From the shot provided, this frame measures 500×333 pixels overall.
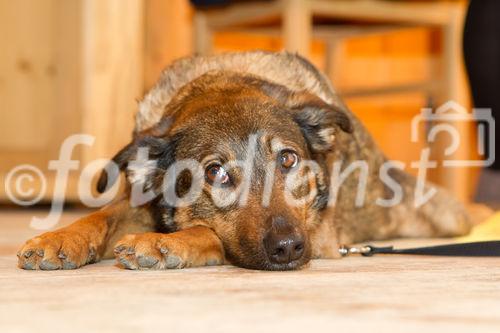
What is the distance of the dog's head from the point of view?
1929 millimetres

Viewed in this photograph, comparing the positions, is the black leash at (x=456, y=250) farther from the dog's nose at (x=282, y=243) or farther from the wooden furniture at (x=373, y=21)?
the wooden furniture at (x=373, y=21)

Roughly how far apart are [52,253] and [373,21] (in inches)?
116

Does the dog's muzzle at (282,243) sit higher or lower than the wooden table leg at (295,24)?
lower

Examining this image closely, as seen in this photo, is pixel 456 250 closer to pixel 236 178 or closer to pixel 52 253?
pixel 236 178

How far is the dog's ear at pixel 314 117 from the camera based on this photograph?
7.44 feet

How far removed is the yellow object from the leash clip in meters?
0.72

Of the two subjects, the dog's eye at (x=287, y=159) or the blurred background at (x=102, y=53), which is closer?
the dog's eye at (x=287, y=159)

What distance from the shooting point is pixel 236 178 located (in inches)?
82.0

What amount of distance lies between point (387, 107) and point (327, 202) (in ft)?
12.2

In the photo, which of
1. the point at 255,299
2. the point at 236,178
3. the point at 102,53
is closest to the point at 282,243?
the point at 236,178

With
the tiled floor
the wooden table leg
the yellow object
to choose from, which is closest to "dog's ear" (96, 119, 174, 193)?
the tiled floor

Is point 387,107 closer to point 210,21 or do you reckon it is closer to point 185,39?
point 185,39

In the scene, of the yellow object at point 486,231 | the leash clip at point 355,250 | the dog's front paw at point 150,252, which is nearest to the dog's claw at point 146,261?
the dog's front paw at point 150,252

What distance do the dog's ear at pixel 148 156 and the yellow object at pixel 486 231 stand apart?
118cm
